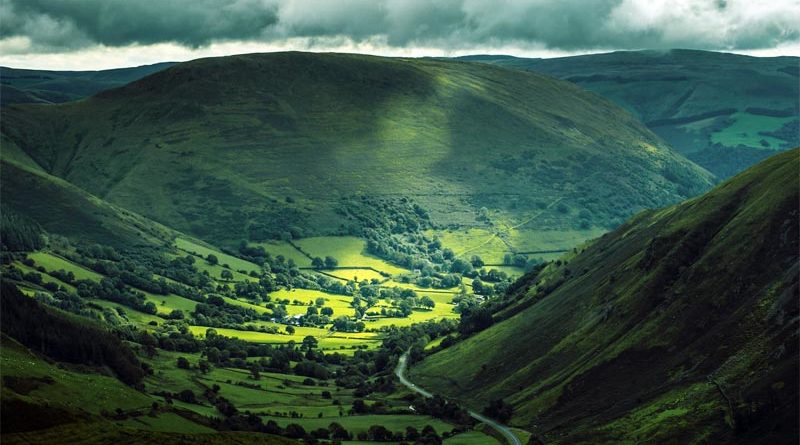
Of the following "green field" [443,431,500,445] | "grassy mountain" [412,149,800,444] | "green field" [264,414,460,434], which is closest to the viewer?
"grassy mountain" [412,149,800,444]

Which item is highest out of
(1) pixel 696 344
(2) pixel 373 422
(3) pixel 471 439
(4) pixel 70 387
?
(1) pixel 696 344

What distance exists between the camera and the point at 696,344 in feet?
517

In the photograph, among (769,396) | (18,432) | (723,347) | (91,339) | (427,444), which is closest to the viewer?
(18,432)

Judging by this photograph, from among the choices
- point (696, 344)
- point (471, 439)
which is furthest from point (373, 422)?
point (696, 344)

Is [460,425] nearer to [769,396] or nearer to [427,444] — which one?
[427,444]

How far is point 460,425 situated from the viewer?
180750mm

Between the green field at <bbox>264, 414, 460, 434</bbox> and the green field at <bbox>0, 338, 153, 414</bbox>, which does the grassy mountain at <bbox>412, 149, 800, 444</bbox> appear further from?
the green field at <bbox>0, 338, 153, 414</bbox>

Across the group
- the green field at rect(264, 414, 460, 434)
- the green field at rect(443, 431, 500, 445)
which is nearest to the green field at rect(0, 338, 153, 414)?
the green field at rect(264, 414, 460, 434)

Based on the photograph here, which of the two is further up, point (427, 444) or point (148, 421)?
point (148, 421)

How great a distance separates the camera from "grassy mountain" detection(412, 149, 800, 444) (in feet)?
445

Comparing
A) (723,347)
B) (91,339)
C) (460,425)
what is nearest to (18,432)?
(91,339)

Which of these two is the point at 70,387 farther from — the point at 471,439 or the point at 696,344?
the point at 696,344

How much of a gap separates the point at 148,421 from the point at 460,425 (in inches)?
2238

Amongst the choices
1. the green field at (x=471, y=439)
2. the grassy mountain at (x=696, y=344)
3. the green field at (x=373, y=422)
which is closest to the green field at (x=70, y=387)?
the green field at (x=373, y=422)
